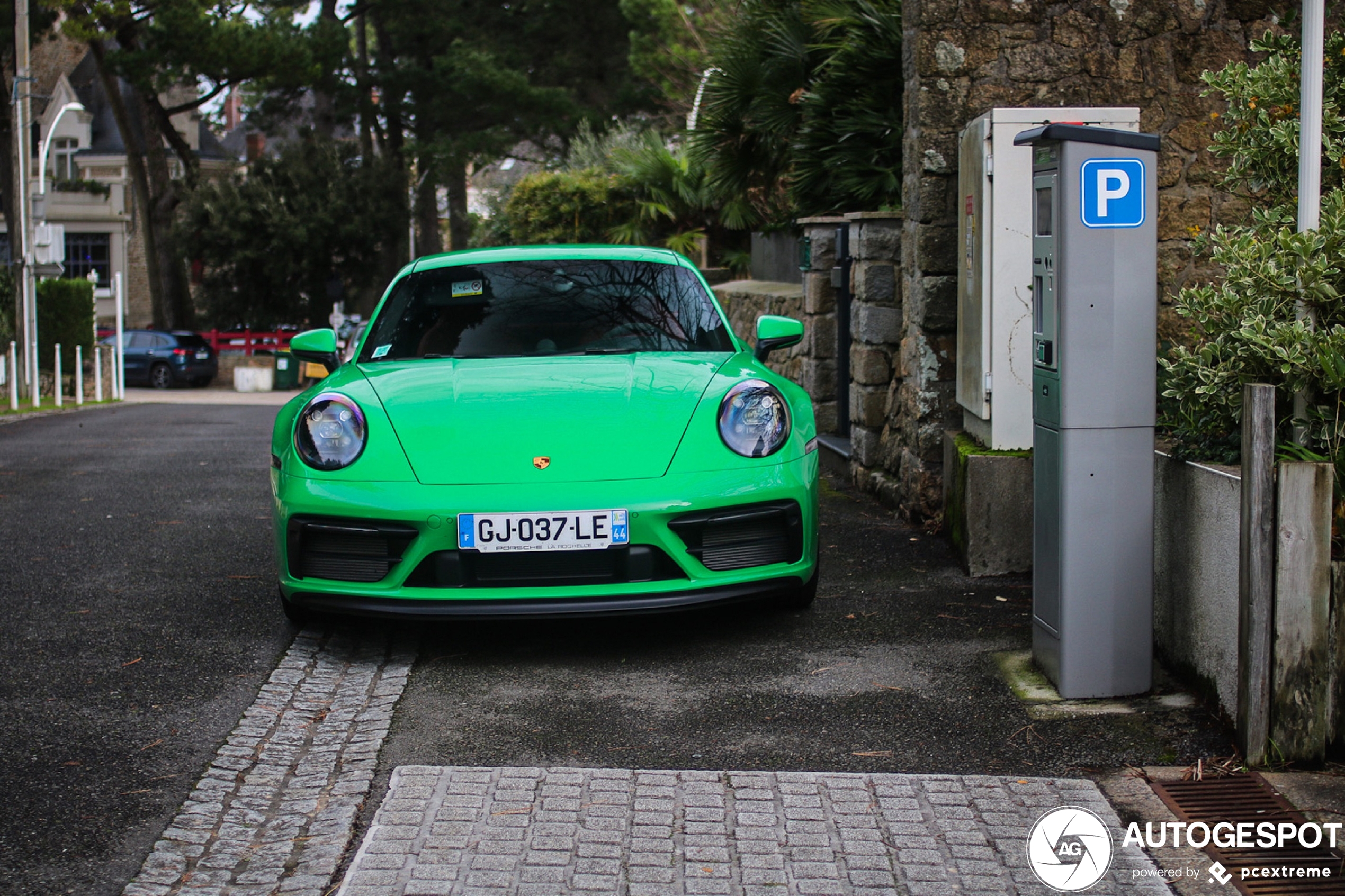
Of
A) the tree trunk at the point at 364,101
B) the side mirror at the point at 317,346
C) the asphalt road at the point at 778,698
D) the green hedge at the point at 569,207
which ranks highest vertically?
the tree trunk at the point at 364,101

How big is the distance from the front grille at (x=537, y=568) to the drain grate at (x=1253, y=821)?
5.64ft

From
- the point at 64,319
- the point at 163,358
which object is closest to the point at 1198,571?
the point at 64,319

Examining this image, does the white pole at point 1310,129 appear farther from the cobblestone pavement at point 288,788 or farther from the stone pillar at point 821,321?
the stone pillar at point 821,321

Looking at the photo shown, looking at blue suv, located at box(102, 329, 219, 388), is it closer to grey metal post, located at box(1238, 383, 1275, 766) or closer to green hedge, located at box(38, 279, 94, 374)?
green hedge, located at box(38, 279, 94, 374)

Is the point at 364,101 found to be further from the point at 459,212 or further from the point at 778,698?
the point at 778,698

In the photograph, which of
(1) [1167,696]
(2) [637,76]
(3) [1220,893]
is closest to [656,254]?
(1) [1167,696]

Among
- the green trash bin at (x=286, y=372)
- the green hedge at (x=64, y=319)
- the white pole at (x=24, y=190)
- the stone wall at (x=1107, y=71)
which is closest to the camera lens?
the stone wall at (x=1107, y=71)

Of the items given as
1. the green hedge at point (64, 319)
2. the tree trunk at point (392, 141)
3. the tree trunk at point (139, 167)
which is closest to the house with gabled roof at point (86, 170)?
the tree trunk at point (392, 141)

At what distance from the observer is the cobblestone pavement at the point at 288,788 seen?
288 cm

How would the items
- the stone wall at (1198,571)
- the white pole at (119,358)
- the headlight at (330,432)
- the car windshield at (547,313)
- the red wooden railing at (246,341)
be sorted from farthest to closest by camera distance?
the red wooden railing at (246,341)
the white pole at (119,358)
the car windshield at (547,313)
the headlight at (330,432)
the stone wall at (1198,571)

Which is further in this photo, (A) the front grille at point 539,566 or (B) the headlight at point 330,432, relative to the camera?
(B) the headlight at point 330,432

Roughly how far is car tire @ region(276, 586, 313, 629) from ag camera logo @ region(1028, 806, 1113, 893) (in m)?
2.68

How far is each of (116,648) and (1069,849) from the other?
324 cm

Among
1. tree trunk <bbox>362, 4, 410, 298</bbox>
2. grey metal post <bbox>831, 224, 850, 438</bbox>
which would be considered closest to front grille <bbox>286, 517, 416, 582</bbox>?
grey metal post <bbox>831, 224, 850, 438</bbox>
